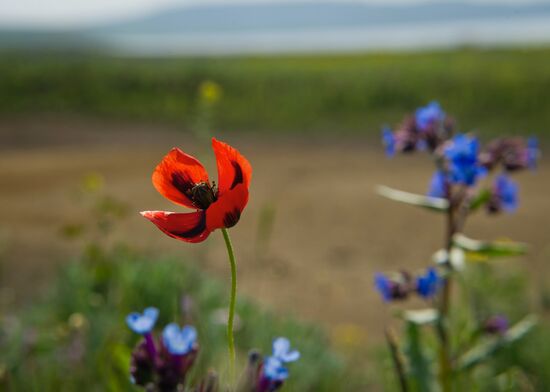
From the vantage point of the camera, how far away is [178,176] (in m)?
1.11

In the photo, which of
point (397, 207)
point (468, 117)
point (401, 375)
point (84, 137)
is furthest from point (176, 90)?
point (401, 375)

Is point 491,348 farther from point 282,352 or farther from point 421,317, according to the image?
point 282,352

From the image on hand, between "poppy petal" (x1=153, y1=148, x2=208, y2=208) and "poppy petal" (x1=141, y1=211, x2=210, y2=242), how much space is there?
0.04 metres

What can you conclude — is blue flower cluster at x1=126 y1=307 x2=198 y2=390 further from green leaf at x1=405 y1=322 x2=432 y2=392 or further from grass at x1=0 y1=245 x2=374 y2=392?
green leaf at x1=405 y1=322 x2=432 y2=392

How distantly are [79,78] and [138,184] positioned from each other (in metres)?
11.5

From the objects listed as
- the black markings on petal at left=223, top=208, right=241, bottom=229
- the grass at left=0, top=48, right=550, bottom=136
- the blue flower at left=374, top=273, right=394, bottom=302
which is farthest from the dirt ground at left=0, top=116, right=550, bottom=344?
the black markings on petal at left=223, top=208, right=241, bottom=229

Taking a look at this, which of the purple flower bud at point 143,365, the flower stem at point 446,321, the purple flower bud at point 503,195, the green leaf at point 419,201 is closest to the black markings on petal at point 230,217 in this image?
the purple flower bud at point 143,365

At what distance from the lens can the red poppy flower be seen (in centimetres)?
103

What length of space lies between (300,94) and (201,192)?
1658cm

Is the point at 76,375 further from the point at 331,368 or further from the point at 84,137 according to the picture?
the point at 84,137

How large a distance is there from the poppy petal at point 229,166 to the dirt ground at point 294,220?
2.99 metres

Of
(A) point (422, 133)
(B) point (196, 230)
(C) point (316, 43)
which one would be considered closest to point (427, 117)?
(A) point (422, 133)

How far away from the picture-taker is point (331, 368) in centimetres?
360

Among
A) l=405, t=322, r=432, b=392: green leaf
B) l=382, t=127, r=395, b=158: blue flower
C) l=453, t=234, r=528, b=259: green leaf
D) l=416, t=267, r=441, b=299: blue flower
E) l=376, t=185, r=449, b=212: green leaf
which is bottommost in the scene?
l=405, t=322, r=432, b=392: green leaf
